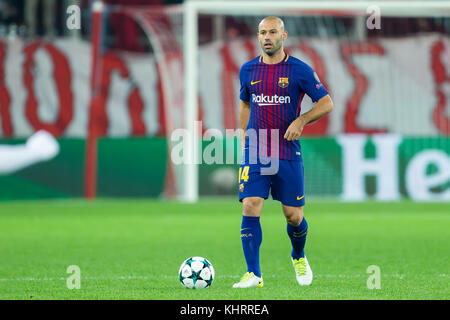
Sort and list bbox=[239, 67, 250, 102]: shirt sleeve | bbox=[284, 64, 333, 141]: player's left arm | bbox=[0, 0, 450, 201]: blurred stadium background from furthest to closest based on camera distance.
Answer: bbox=[0, 0, 450, 201]: blurred stadium background, bbox=[239, 67, 250, 102]: shirt sleeve, bbox=[284, 64, 333, 141]: player's left arm

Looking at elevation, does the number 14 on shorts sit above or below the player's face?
below

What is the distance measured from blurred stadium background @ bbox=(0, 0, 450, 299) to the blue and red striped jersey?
10266mm

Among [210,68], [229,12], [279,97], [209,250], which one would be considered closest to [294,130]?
[279,97]

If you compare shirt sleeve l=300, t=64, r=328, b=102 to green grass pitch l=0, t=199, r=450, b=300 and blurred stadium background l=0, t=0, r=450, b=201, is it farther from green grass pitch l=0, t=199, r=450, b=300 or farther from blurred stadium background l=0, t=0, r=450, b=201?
blurred stadium background l=0, t=0, r=450, b=201

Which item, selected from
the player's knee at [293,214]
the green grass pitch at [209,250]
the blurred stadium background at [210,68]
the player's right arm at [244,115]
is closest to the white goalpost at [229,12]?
the blurred stadium background at [210,68]

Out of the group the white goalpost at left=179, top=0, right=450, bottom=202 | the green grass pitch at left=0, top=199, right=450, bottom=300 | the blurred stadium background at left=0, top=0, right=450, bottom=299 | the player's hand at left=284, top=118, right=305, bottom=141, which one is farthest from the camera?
the blurred stadium background at left=0, top=0, right=450, bottom=299

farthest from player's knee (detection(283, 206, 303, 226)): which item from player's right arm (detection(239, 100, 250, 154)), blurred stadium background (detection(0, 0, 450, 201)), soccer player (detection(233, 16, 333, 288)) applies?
blurred stadium background (detection(0, 0, 450, 201))

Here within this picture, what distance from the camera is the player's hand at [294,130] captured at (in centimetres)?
644

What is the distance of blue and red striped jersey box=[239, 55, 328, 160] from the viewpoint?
6555mm

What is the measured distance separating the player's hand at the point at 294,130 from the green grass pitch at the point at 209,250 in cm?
105

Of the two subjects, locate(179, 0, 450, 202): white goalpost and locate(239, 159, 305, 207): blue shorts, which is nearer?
locate(239, 159, 305, 207): blue shorts

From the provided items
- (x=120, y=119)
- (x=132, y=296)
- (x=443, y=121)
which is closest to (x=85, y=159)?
(x=120, y=119)

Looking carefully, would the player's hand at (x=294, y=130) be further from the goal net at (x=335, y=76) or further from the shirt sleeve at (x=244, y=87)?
the goal net at (x=335, y=76)

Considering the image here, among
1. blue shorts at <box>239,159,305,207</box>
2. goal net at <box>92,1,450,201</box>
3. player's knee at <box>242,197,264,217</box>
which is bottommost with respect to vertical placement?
player's knee at <box>242,197,264,217</box>
